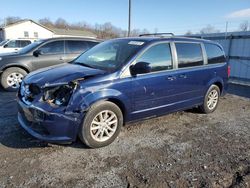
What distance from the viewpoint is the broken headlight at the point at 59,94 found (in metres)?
3.52

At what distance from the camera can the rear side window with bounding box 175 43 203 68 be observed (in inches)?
194

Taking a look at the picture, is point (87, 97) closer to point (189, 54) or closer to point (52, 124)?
point (52, 124)

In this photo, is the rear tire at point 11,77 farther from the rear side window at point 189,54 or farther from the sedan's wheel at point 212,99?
the sedan's wheel at point 212,99

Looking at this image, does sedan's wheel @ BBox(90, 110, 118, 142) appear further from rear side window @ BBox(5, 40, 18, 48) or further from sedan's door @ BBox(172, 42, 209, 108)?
rear side window @ BBox(5, 40, 18, 48)

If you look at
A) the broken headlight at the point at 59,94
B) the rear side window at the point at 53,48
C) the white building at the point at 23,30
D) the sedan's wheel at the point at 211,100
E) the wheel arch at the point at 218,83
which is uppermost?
the white building at the point at 23,30

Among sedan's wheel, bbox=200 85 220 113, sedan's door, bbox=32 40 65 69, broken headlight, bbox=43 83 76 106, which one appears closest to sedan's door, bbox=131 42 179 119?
broken headlight, bbox=43 83 76 106

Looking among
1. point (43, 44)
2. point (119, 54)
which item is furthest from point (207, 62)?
point (43, 44)

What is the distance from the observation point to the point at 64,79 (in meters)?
3.72

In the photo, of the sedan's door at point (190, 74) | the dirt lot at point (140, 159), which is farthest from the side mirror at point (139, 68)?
the dirt lot at point (140, 159)

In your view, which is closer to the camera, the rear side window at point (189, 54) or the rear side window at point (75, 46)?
the rear side window at point (189, 54)

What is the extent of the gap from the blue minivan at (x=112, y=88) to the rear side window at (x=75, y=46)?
11.2 feet

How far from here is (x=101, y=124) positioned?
3891 millimetres

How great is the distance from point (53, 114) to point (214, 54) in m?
4.07

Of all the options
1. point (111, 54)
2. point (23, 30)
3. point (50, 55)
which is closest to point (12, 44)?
point (50, 55)
